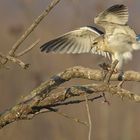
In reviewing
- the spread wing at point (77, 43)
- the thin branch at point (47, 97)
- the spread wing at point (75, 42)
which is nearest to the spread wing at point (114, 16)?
the spread wing at point (77, 43)

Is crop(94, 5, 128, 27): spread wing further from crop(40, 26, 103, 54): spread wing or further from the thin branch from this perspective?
the thin branch

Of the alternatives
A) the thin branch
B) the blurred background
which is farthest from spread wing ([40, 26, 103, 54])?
the thin branch

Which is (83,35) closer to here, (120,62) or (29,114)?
(120,62)

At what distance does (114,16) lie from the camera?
3.54 m

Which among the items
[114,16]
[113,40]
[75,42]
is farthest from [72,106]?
[114,16]

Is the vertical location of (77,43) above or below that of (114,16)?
above

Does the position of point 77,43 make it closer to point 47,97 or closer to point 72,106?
point 47,97

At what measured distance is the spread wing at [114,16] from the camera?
3.40 meters

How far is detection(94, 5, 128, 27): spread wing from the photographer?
3.40 m

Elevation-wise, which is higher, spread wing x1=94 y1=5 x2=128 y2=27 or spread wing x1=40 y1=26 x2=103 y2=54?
spread wing x1=40 y1=26 x2=103 y2=54

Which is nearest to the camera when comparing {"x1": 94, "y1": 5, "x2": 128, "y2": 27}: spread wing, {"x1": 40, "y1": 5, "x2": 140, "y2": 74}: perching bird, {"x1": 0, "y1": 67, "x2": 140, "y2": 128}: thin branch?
{"x1": 0, "y1": 67, "x2": 140, "y2": 128}: thin branch

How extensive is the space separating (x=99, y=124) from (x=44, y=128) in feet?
1.48

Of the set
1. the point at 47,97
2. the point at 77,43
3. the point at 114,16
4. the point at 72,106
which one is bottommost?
the point at 47,97

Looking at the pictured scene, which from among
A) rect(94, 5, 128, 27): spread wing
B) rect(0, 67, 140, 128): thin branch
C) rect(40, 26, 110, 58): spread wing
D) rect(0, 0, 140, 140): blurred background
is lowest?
rect(0, 67, 140, 128): thin branch
